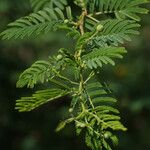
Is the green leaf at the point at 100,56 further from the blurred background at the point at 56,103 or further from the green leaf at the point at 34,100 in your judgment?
the blurred background at the point at 56,103

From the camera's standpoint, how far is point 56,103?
4324 mm

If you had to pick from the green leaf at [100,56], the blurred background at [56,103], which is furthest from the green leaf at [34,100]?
the blurred background at [56,103]

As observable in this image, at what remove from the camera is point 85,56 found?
86 centimetres

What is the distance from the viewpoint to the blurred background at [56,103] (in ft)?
12.0

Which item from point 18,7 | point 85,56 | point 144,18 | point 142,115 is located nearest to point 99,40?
point 85,56

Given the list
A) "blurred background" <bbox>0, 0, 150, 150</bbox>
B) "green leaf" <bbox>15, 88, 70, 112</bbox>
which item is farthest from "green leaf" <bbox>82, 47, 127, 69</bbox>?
"blurred background" <bbox>0, 0, 150, 150</bbox>

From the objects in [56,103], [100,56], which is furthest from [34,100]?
[56,103]

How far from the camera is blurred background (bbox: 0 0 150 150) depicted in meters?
3.65

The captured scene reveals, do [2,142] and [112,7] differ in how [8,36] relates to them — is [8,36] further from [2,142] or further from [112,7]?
[2,142]

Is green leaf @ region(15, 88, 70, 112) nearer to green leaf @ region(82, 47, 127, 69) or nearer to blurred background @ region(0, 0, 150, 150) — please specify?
green leaf @ region(82, 47, 127, 69)

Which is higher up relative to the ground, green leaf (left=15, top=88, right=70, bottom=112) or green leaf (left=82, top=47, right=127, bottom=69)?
green leaf (left=82, top=47, right=127, bottom=69)

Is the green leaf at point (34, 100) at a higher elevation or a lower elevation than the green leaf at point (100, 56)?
lower

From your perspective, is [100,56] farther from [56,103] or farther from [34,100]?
[56,103]

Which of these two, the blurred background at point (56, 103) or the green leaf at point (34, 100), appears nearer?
the green leaf at point (34, 100)
